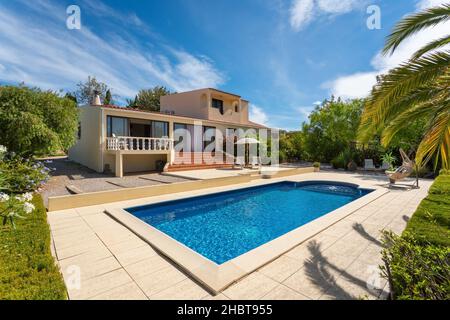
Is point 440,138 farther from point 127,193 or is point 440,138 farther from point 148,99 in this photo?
point 148,99

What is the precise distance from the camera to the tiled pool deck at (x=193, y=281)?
3092mm

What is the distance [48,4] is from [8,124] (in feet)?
19.1

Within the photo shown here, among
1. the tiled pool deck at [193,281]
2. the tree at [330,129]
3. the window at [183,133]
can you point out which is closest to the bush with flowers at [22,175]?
the tiled pool deck at [193,281]

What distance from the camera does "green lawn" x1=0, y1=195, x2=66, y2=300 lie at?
7.64 feet

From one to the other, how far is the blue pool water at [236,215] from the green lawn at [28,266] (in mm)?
3313

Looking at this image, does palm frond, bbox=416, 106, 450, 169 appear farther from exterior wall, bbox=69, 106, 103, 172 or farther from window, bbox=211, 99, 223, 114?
window, bbox=211, 99, 223, 114

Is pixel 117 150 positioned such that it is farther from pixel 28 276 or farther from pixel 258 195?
pixel 28 276

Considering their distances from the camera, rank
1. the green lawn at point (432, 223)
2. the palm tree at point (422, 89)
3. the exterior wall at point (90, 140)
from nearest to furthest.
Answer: the green lawn at point (432, 223)
the palm tree at point (422, 89)
the exterior wall at point (90, 140)

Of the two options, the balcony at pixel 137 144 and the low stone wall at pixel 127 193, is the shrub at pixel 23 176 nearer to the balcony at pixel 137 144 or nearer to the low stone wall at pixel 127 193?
the low stone wall at pixel 127 193

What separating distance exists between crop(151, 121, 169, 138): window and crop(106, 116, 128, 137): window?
88.6 inches

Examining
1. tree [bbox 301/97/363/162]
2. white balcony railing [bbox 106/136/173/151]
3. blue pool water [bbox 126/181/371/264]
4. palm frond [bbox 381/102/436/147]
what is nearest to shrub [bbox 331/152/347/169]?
tree [bbox 301/97/363/162]

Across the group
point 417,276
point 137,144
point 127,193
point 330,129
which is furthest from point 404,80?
point 330,129
